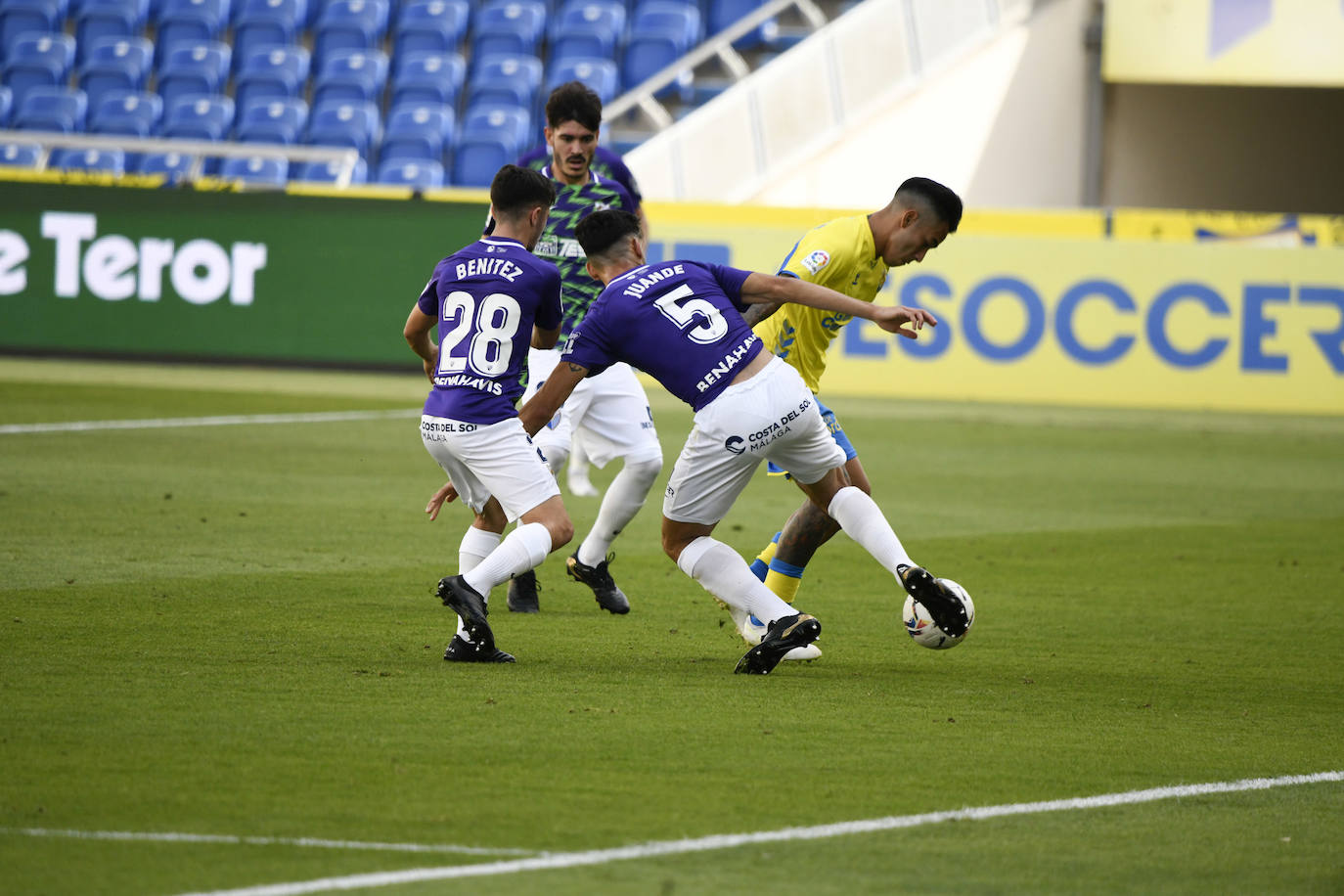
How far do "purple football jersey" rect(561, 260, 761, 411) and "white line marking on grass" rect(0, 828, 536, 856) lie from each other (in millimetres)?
2425

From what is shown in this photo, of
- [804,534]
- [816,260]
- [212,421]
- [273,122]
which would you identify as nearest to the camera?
[816,260]

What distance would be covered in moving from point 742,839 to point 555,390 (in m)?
2.36

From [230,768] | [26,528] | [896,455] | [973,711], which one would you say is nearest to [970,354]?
[896,455]

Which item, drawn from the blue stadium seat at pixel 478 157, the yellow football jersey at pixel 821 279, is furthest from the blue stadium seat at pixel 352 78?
the yellow football jersey at pixel 821 279

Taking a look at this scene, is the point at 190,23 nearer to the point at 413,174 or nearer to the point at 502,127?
the point at 413,174

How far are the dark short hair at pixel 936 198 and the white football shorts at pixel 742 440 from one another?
886mm

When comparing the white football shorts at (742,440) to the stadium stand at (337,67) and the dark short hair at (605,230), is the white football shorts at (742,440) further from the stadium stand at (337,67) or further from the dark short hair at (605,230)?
the stadium stand at (337,67)

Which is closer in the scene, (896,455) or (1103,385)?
(896,455)

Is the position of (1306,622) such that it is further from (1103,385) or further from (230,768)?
(1103,385)

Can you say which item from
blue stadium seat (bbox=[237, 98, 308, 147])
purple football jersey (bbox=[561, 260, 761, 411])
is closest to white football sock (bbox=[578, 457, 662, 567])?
purple football jersey (bbox=[561, 260, 761, 411])

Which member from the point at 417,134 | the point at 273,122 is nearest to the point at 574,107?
the point at 417,134

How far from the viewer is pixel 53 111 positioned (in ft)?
75.8

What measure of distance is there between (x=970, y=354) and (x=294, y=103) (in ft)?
32.2

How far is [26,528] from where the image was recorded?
8.98 metres
